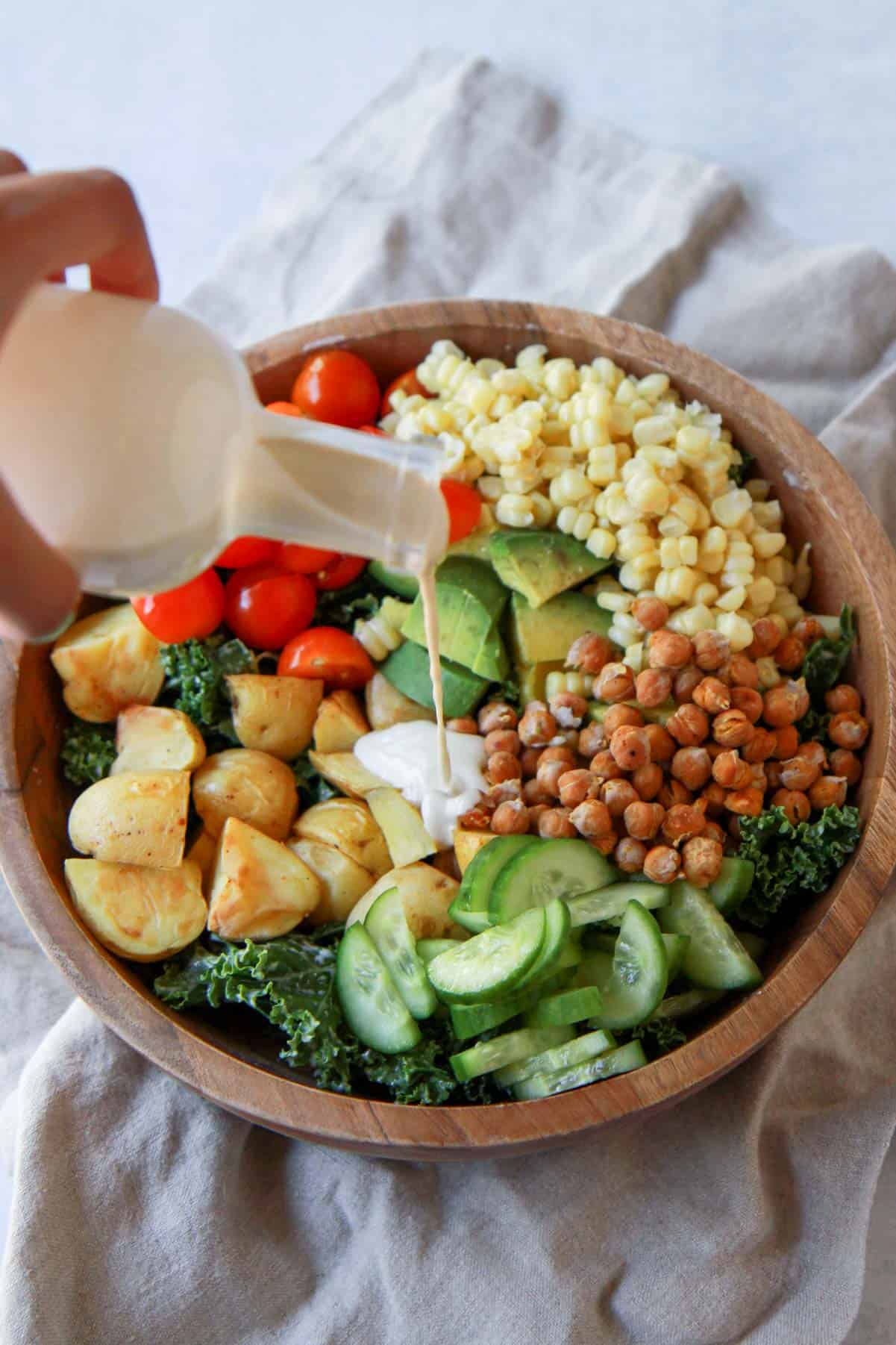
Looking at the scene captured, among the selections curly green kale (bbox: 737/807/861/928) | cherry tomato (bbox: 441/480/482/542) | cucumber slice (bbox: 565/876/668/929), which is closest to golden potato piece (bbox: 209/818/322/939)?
cucumber slice (bbox: 565/876/668/929)

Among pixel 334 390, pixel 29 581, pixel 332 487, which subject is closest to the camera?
pixel 29 581

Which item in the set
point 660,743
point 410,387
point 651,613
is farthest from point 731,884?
→ point 410,387

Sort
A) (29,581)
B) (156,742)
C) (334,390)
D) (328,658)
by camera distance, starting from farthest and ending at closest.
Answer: (334,390)
(328,658)
(156,742)
(29,581)

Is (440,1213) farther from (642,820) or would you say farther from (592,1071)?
(642,820)

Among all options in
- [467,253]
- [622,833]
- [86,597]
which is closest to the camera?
[622,833]

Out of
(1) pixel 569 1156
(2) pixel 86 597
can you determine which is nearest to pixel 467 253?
(2) pixel 86 597

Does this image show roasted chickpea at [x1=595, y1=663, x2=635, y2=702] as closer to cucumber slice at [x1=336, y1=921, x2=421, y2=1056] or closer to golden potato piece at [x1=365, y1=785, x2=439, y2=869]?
golden potato piece at [x1=365, y1=785, x2=439, y2=869]

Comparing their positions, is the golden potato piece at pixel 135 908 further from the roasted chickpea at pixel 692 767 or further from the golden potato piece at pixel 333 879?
the roasted chickpea at pixel 692 767

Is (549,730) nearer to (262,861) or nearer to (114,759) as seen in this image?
(262,861)
